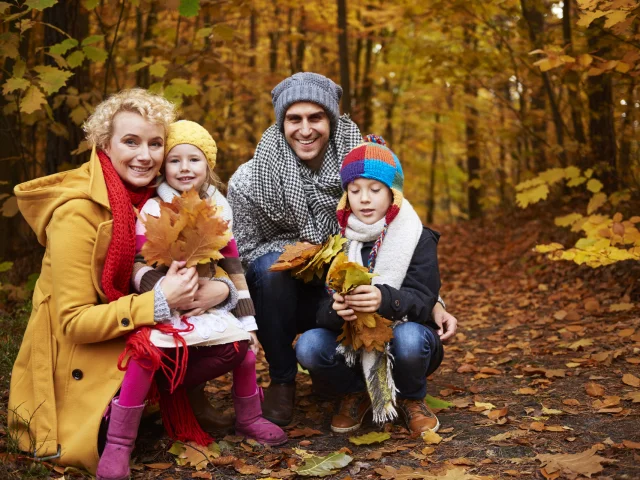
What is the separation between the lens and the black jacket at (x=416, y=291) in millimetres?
2912

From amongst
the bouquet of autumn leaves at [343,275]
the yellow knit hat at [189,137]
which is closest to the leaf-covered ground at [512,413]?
the bouquet of autumn leaves at [343,275]

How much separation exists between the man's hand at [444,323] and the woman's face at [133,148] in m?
1.63

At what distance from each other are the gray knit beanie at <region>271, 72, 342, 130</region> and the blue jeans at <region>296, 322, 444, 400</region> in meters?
1.24

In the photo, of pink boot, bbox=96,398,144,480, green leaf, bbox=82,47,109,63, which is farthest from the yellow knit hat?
green leaf, bbox=82,47,109,63

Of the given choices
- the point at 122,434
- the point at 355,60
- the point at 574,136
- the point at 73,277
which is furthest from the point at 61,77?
the point at 355,60

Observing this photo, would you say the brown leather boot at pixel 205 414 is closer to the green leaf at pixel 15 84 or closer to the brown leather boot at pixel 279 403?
the brown leather boot at pixel 279 403

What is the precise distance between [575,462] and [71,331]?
2.11 meters

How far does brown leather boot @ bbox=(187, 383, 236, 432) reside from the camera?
10.5 feet

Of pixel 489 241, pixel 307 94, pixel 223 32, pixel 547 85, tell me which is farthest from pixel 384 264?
pixel 489 241

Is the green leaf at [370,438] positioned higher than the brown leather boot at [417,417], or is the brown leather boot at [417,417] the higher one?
the brown leather boot at [417,417]

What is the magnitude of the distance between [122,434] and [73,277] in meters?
0.69

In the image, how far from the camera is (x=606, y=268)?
5.63 m

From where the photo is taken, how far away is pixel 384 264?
3014 millimetres

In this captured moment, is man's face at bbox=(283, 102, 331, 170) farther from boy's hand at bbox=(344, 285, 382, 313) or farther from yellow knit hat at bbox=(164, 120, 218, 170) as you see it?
boy's hand at bbox=(344, 285, 382, 313)
